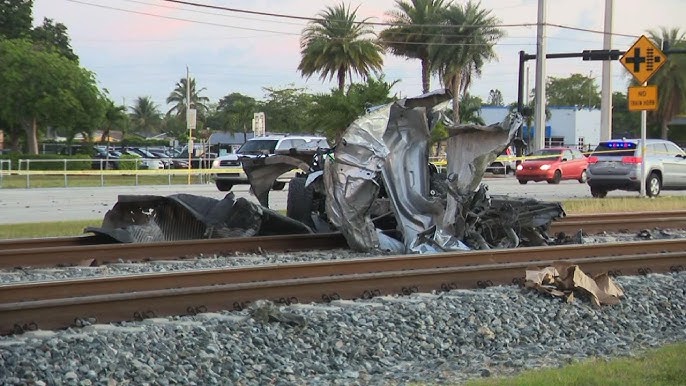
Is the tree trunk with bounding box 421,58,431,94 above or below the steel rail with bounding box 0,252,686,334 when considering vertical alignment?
above

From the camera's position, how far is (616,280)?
10.2m

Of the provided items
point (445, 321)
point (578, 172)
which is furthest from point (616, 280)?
point (578, 172)

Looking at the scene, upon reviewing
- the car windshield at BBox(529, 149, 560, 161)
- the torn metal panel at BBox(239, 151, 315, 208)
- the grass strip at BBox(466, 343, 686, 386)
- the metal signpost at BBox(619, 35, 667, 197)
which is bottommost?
the grass strip at BBox(466, 343, 686, 386)

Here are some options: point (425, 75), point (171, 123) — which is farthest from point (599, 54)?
point (171, 123)

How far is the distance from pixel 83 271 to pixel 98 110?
44.1 m

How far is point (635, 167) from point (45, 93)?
3454 cm

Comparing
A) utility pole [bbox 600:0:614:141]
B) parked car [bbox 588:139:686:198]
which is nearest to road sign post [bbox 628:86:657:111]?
parked car [bbox 588:139:686:198]

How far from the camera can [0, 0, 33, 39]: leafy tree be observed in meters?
70.5

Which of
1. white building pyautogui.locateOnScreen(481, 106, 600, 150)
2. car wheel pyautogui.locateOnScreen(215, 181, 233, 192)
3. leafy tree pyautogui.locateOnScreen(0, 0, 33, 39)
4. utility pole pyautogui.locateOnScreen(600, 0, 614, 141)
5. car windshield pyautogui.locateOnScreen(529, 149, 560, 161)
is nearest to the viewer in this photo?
car wheel pyautogui.locateOnScreen(215, 181, 233, 192)

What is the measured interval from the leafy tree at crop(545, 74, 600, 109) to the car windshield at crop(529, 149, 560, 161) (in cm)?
8191

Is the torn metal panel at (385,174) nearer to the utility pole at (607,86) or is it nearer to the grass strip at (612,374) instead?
the grass strip at (612,374)

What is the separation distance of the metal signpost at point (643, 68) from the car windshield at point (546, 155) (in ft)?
44.7

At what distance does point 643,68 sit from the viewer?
80.9 feet

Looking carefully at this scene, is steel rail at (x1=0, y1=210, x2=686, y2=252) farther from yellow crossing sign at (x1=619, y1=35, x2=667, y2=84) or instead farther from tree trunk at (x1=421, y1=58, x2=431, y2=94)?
tree trunk at (x1=421, y1=58, x2=431, y2=94)
